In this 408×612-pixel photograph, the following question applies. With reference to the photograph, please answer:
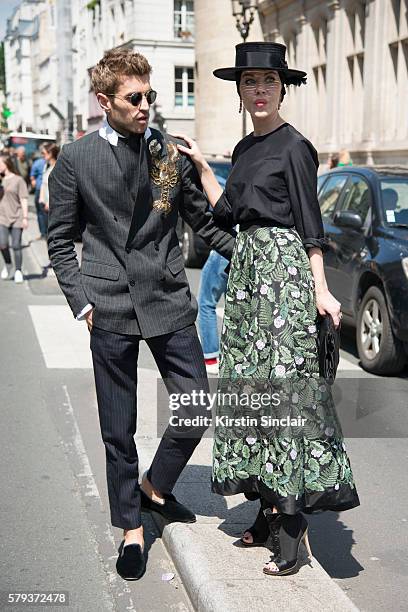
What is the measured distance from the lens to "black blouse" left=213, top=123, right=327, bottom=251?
3352 millimetres

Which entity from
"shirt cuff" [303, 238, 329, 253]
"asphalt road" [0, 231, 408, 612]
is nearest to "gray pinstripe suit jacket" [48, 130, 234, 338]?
"shirt cuff" [303, 238, 329, 253]

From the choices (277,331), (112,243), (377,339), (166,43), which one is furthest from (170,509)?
(166,43)

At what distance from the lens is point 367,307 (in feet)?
25.4

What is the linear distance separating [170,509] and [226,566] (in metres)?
0.57

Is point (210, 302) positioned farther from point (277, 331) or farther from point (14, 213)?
point (14, 213)

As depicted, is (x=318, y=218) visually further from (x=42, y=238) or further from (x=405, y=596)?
(x=42, y=238)

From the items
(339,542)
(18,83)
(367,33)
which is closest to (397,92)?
(367,33)

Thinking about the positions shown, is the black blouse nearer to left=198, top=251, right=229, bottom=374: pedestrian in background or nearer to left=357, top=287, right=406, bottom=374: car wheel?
left=198, top=251, right=229, bottom=374: pedestrian in background

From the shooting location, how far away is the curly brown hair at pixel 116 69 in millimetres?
3441

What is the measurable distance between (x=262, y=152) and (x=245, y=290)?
531 millimetres

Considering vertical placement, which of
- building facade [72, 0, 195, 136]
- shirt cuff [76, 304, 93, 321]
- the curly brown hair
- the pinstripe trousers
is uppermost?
building facade [72, 0, 195, 136]

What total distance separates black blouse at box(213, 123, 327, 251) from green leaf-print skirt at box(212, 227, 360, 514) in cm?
6

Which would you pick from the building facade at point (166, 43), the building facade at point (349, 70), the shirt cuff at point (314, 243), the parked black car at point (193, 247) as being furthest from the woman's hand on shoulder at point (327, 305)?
the building facade at point (166, 43)

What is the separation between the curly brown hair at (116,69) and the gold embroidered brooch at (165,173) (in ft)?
0.93
